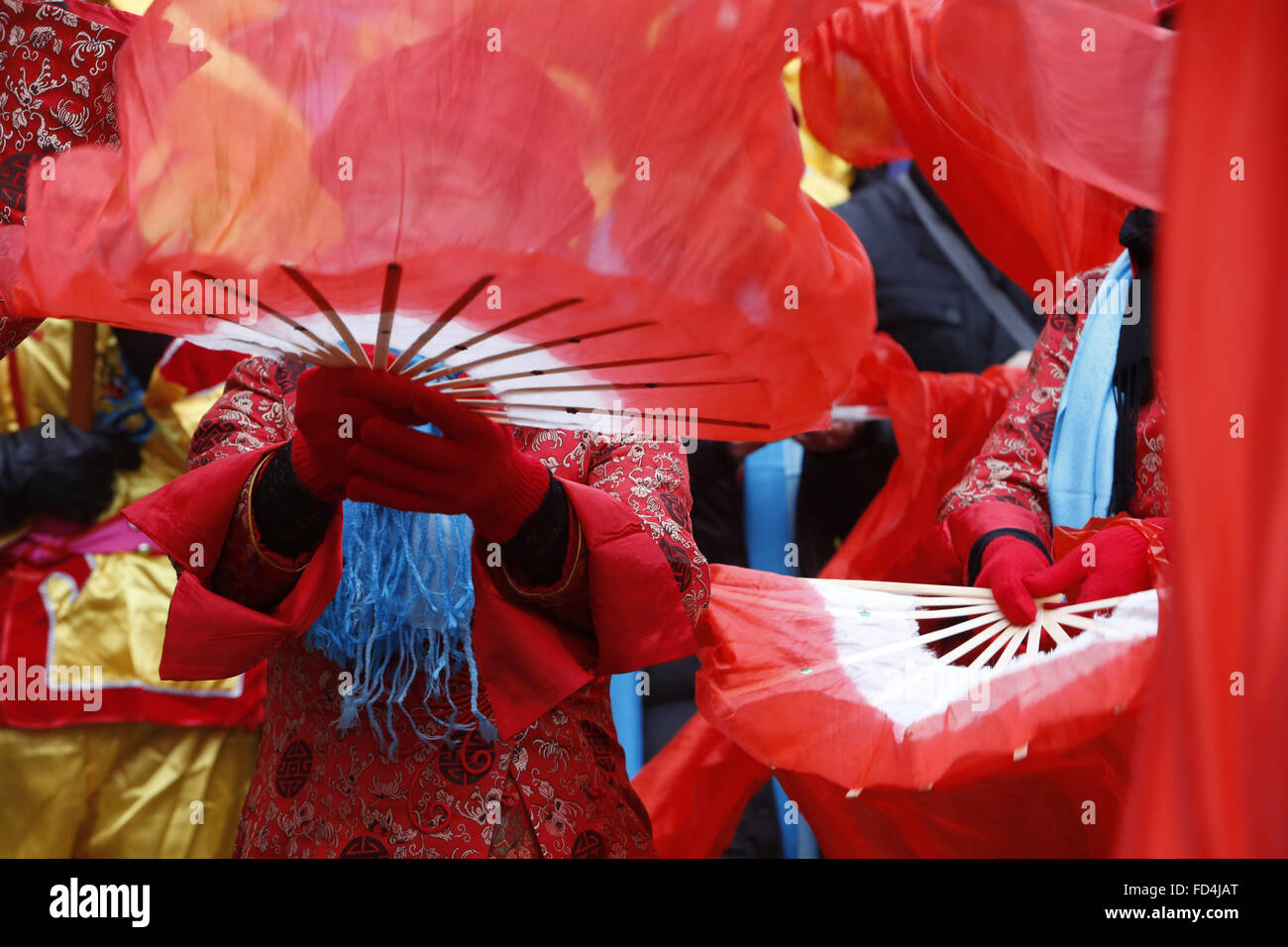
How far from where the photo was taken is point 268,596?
111 cm

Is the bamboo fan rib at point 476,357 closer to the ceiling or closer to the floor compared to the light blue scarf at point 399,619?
closer to the ceiling

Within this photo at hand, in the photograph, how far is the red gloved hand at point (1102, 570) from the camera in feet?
4.46

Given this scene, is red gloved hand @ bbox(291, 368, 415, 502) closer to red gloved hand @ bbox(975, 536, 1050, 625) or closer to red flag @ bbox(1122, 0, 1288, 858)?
red flag @ bbox(1122, 0, 1288, 858)

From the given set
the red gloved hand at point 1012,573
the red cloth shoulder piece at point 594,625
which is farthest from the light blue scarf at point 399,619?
the red gloved hand at point 1012,573

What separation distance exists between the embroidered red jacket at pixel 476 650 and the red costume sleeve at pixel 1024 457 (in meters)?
0.51

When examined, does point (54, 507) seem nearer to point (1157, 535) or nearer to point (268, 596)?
point (268, 596)

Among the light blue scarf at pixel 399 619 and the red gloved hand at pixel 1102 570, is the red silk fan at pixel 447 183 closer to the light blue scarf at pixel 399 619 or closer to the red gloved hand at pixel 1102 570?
the light blue scarf at pixel 399 619

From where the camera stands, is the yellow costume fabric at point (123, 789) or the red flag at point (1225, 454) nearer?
the red flag at point (1225, 454)

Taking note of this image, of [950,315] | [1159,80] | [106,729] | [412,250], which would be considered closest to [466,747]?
[412,250]

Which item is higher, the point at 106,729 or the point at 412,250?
the point at 412,250

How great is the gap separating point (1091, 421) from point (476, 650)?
0.95 m

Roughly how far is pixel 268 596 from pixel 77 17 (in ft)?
1.82

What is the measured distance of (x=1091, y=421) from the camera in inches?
64.5

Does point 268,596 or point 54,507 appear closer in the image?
point 268,596
